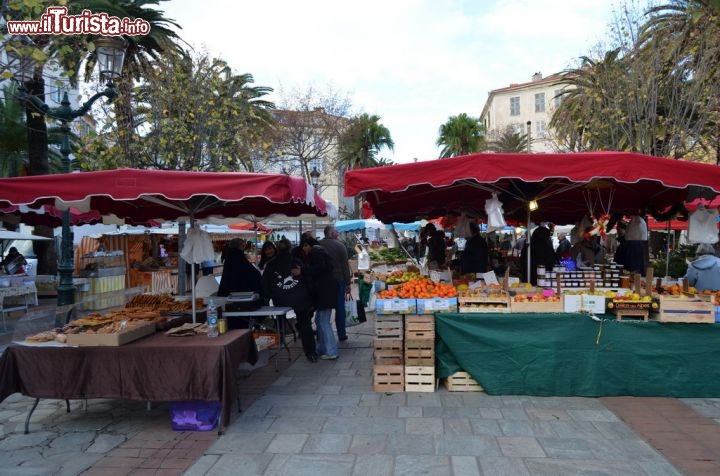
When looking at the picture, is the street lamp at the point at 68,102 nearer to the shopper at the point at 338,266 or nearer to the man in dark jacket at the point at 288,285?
the man in dark jacket at the point at 288,285

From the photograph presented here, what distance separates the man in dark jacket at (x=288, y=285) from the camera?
24.0 feet

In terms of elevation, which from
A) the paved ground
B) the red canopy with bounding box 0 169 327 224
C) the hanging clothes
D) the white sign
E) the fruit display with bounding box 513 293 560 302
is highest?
the red canopy with bounding box 0 169 327 224

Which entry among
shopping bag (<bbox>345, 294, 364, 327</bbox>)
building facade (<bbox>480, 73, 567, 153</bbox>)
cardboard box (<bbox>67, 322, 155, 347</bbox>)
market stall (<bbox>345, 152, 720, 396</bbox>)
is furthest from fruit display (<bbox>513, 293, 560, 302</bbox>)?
building facade (<bbox>480, 73, 567, 153</bbox>)

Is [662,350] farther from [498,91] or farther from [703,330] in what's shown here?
[498,91]

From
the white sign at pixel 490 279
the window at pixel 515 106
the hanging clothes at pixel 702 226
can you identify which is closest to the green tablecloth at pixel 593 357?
the white sign at pixel 490 279

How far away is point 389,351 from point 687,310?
11.0ft

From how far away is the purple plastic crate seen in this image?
5035 millimetres

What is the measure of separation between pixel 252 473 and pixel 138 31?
14117 mm

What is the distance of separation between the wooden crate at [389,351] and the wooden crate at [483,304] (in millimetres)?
861

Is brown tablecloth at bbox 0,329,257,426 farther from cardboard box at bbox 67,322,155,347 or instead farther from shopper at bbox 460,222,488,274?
shopper at bbox 460,222,488,274

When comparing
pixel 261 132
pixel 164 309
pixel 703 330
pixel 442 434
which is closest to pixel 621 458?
pixel 442 434

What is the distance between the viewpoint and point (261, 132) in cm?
2344

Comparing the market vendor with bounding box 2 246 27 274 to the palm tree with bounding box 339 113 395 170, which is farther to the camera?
the palm tree with bounding box 339 113 395 170

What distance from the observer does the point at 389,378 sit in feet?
19.9
